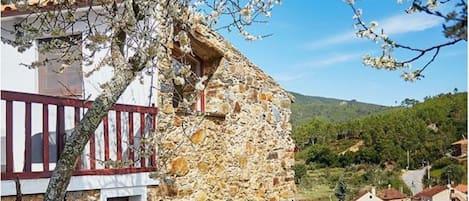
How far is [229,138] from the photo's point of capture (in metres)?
6.08

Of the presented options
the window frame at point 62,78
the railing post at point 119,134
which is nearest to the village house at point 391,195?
the railing post at point 119,134

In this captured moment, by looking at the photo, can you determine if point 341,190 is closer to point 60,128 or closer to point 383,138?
point 383,138

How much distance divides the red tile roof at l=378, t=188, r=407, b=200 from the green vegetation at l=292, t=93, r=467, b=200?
6 centimetres

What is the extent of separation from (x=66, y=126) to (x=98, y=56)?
653 millimetres

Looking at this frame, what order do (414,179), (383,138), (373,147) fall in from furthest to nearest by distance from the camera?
(373,147) < (383,138) < (414,179)

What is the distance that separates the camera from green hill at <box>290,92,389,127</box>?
541 cm

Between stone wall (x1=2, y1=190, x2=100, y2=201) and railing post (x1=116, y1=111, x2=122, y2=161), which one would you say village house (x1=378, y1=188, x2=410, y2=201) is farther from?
stone wall (x1=2, y1=190, x2=100, y2=201)

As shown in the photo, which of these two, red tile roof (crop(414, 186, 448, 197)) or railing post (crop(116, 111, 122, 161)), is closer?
red tile roof (crop(414, 186, 448, 197))

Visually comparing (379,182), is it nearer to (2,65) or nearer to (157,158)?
(157,158)

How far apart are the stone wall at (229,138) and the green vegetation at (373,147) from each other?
0.56 meters

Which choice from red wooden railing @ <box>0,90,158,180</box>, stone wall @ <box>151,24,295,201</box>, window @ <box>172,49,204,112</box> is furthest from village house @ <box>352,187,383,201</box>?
red wooden railing @ <box>0,90,158,180</box>

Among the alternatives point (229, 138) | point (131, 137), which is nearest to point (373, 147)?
point (229, 138)

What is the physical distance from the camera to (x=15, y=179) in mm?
3547

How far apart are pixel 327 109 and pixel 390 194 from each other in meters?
1.33
